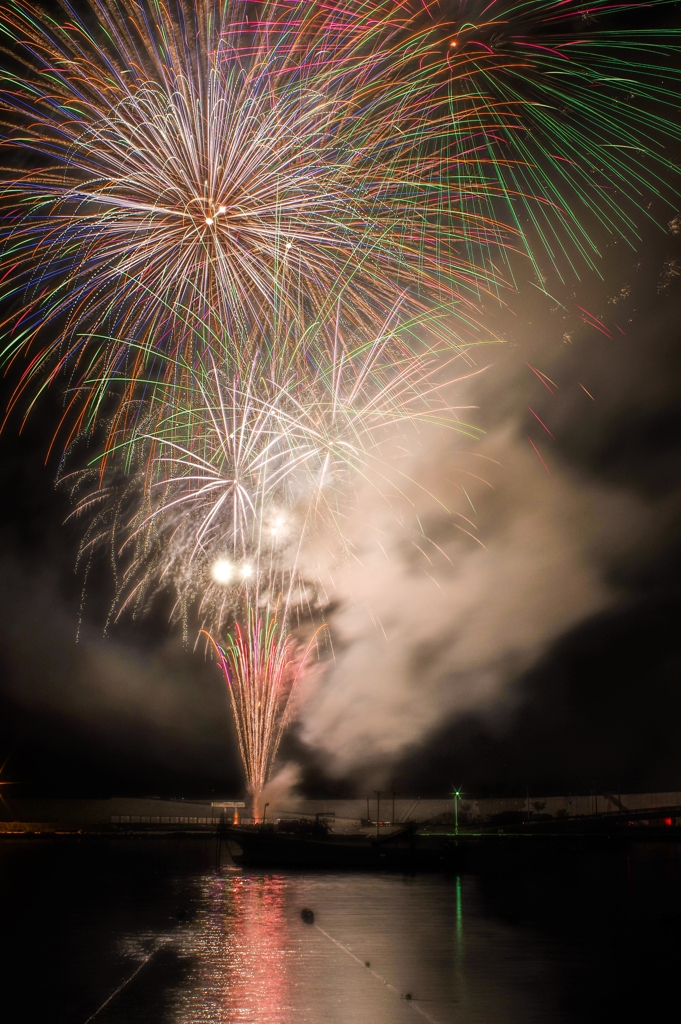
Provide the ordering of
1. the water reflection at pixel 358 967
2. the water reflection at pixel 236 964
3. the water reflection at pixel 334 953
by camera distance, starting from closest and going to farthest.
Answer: the water reflection at pixel 236 964 → the water reflection at pixel 358 967 → the water reflection at pixel 334 953

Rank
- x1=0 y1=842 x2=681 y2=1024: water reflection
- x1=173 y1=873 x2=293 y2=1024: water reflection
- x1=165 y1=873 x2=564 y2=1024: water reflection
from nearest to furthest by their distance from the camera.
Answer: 1. x1=173 y1=873 x2=293 y2=1024: water reflection
2. x1=165 y1=873 x2=564 y2=1024: water reflection
3. x1=0 y1=842 x2=681 y2=1024: water reflection

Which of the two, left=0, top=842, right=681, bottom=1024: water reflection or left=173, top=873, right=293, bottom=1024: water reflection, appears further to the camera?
left=0, top=842, right=681, bottom=1024: water reflection

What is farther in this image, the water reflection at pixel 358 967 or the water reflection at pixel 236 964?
the water reflection at pixel 358 967

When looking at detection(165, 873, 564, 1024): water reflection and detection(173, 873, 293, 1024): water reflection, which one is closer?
detection(173, 873, 293, 1024): water reflection

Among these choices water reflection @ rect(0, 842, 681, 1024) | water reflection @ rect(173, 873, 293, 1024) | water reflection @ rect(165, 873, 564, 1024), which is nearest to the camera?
water reflection @ rect(173, 873, 293, 1024)

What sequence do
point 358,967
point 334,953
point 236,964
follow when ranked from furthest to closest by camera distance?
point 334,953 < point 236,964 < point 358,967

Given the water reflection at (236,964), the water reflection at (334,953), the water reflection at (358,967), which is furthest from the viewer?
the water reflection at (334,953)

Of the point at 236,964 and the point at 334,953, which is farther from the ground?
the point at 236,964

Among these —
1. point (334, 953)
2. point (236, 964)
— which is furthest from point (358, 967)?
point (236, 964)

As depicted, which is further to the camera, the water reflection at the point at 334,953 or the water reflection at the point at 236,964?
the water reflection at the point at 334,953

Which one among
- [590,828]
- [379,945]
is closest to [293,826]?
[590,828]

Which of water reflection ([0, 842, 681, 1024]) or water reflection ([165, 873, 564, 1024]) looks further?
water reflection ([0, 842, 681, 1024])

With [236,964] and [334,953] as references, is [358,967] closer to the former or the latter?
[334,953]
